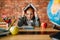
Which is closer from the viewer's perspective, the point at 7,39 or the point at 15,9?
the point at 7,39

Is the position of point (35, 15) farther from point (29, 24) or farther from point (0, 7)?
point (0, 7)

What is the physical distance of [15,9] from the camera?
2807 mm

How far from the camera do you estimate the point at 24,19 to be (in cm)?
278

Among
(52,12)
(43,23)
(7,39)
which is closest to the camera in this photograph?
(52,12)

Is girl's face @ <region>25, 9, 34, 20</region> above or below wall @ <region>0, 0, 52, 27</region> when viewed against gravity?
below

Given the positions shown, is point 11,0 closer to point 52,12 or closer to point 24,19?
point 24,19

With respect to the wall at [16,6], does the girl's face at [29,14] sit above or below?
below

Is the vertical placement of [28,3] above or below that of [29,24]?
above

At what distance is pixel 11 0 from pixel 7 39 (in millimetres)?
1488

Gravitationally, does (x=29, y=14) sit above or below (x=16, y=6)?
below

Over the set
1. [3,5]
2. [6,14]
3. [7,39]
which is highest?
[3,5]

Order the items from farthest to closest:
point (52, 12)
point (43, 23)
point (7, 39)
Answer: point (43, 23)
point (7, 39)
point (52, 12)

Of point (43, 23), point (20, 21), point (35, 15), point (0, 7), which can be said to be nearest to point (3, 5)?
point (0, 7)

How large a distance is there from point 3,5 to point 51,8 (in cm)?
182
